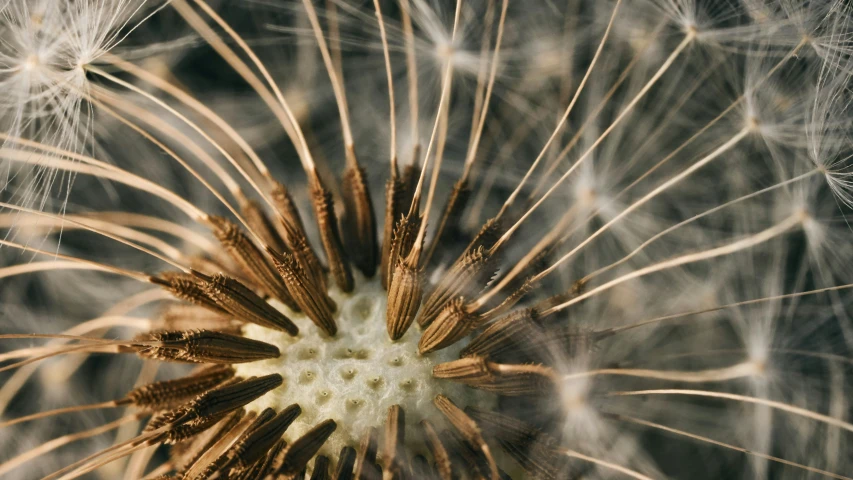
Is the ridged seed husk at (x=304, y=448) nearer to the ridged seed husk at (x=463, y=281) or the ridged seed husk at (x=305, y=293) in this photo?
the ridged seed husk at (x=305, y=293)

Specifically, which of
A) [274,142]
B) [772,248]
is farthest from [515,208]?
[274,142]

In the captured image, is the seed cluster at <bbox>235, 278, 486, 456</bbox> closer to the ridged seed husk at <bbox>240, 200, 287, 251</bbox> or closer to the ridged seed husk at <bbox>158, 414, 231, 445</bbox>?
the ridged seed husk at <bbox>158, 414, 231, 445</bbox>

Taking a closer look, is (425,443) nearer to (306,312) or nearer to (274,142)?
(306,312)

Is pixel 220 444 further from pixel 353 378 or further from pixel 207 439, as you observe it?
pixel 353 378

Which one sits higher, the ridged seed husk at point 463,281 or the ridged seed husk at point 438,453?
the ridged seed husk at point 463,281

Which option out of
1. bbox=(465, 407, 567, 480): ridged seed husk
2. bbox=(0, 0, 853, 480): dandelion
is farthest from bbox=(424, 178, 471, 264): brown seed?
bbox=(465, 407, 567, 480): ridged seed husk

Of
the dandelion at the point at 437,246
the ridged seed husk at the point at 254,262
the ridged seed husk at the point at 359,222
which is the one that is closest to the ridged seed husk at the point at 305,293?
the dandelion at the point at 437,246
